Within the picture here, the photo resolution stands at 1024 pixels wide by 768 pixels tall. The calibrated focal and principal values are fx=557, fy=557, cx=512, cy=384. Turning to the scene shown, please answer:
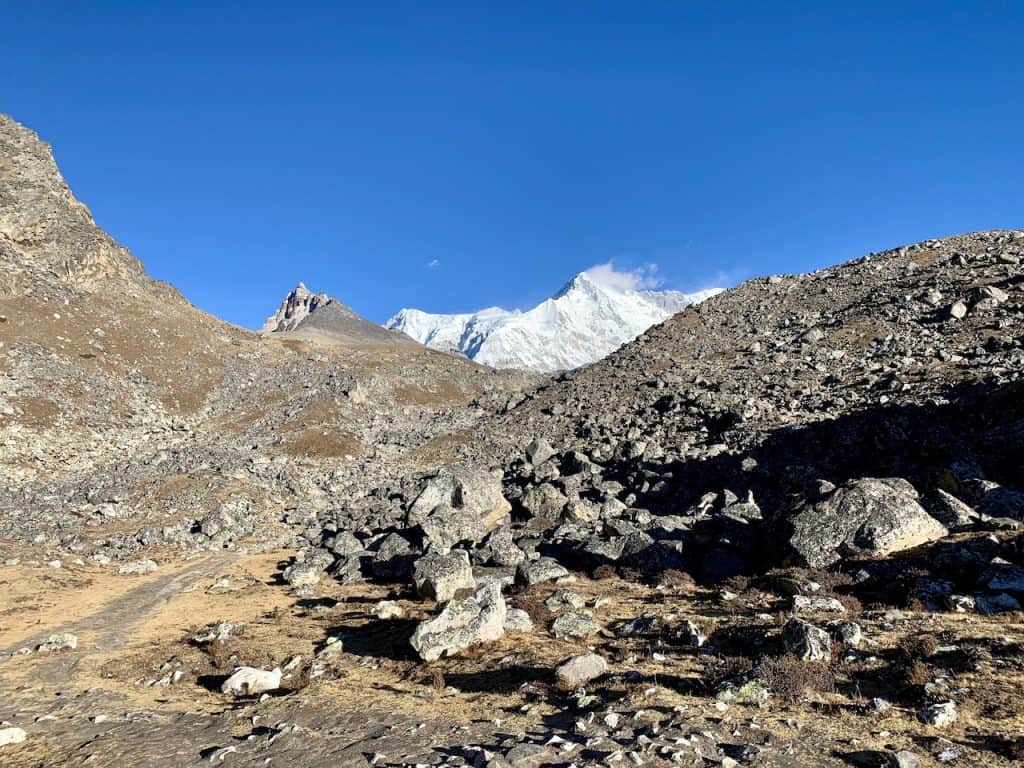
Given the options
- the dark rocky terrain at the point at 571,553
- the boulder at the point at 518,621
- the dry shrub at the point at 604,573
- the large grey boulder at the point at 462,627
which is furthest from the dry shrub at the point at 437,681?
the dry shrub at the point at 604,573

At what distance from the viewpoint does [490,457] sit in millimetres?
50750

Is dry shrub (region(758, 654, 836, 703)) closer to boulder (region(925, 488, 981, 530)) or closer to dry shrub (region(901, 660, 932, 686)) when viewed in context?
dry shrub (region(901, 660, 932, 686))

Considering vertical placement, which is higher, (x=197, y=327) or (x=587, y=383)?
(x=197, y=327)

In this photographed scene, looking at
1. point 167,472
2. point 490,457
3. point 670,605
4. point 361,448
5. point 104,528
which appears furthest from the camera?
point 361,448

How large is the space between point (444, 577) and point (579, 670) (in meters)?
9.56

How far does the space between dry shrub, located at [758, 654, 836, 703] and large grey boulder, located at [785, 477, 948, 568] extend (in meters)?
8.31

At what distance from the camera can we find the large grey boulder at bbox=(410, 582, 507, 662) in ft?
51.3

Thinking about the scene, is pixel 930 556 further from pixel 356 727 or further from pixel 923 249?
pixel 923 249

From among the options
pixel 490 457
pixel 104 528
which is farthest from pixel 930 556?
pixel 104 528

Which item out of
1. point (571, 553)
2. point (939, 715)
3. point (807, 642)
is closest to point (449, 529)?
point (571, 553)

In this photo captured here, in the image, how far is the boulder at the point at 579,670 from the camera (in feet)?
42.2

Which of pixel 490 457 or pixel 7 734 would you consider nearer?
pixel 7 734

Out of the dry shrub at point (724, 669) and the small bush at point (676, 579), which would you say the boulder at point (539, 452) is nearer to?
the small bush at point (676, 579)

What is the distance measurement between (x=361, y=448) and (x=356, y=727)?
49.9 metres
